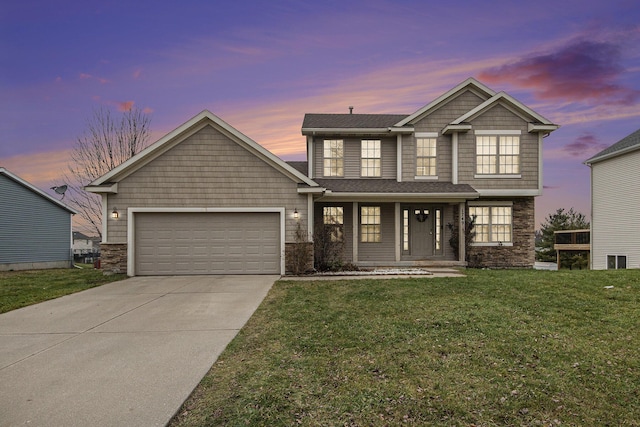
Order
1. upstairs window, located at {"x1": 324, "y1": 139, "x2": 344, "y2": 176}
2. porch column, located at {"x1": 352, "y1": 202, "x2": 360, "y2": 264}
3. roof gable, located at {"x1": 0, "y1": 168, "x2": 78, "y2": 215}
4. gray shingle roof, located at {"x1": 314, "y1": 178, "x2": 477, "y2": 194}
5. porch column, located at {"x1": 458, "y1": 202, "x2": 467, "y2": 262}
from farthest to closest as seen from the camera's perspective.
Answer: roof gable, located at {"x1": 0, "y1": 168, "x2": 78, "y2": 215}, upstairs window, located at {"x1": 324, "y1": 139, "x2": 344, "y2": 176}, porch column, located at {"x1": 458, "y1": 202, "x2": 467, "y2": 262}, porch column, located at {"x1": 352, "y1": 202, "x2": 360, "y2": 264}, gray shingle roof, located at {"x1": 314, "y1": 178, "x2": 477, "y2": 194}

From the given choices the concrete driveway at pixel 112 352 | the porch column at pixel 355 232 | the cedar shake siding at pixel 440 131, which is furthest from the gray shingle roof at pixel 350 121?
the concrete driveway at pixel 112 352

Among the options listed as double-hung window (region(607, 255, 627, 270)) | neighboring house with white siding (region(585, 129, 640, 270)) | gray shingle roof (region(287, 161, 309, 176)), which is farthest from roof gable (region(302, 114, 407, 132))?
double-hung window (region(607, 255, 627, 270))

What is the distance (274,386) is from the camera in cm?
361

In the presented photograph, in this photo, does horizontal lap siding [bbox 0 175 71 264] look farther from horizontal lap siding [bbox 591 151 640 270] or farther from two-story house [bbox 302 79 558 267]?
horizontal lap siding [bbox 591 151 640 270]

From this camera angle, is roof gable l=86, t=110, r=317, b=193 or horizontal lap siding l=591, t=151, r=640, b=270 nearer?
roof gable l=86, t=110, r=317, b=193

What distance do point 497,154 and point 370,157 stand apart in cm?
559

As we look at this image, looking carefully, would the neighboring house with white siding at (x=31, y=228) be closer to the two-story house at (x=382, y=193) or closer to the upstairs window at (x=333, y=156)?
the two-story house at (x=382, y=193)

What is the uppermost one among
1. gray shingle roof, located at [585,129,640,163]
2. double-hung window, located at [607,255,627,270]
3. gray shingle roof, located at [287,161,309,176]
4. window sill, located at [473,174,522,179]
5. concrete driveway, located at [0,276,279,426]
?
gray shingle roof, located at [585,129,640,163]

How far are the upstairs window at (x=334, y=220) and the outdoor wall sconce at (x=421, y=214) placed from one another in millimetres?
3428

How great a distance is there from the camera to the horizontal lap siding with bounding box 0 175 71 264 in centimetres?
1894

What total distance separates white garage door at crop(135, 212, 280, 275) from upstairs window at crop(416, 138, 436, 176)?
7.10m

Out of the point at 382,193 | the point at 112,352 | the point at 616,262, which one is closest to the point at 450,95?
the point at 382,193

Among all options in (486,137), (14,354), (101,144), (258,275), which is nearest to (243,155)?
(258,275)

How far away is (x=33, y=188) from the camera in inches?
804
